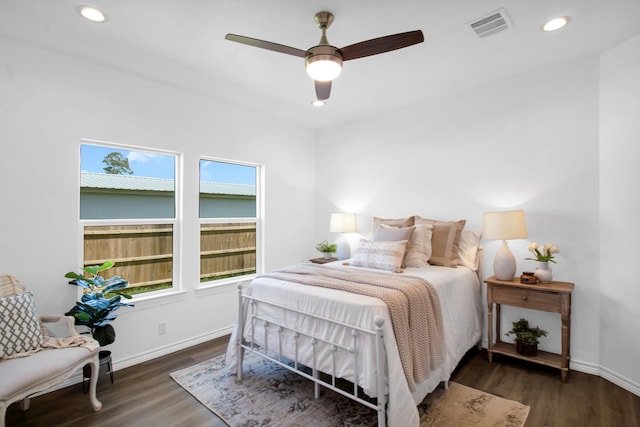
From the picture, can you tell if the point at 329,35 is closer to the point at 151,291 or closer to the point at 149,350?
the point at 151,291

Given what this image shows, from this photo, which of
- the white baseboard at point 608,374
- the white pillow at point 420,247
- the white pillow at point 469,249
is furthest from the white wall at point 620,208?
the white pillow at point 420,247

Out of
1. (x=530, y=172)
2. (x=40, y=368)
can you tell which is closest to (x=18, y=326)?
(x=40, y=368)

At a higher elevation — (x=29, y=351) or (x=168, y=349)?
(x=29, y=351)

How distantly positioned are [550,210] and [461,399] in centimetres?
188

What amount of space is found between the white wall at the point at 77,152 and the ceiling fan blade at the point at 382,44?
7.04 ft

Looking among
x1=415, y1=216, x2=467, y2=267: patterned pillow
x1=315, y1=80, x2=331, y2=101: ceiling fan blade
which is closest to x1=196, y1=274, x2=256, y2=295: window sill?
x1=415, y1=216, x2=467, y2=267: patterned pillow

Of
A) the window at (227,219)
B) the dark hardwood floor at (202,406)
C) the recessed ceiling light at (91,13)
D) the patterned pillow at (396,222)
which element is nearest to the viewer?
the recessed ceiling light at (91,13)

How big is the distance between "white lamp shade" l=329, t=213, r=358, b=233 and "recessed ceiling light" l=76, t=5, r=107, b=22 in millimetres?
3083

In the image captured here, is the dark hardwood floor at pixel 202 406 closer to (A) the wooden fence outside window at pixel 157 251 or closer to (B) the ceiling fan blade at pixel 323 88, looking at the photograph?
(A) the wooden fence outside window at pixel 157 251

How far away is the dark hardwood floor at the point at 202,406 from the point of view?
217 cm

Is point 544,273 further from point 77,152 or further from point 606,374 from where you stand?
point 77,152

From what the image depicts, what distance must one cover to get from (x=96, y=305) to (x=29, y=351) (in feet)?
1.54

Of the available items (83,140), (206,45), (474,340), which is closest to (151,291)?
(83,140)

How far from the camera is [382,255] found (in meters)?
3.11
